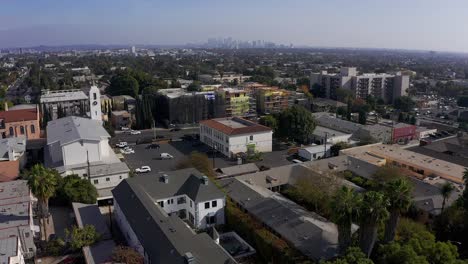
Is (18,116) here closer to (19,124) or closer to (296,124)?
(19,124)

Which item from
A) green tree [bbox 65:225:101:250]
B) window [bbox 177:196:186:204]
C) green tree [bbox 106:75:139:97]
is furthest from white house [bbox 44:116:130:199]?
green tree [bbox 106:75:139:97]

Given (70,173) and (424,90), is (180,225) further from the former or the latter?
(424,90)

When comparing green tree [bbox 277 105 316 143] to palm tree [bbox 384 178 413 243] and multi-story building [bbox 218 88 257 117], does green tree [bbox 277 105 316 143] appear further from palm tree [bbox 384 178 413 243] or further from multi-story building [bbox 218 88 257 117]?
palm tree [bbox 384 178 413 243]

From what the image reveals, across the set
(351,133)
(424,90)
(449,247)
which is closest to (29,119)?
(351,133)

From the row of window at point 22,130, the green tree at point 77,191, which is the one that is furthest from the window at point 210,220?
the row of window at point 22,130

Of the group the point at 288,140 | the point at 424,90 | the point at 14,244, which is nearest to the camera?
the point at 14,244

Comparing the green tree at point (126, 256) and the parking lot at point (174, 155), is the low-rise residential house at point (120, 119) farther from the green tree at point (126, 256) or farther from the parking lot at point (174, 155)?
the green tree at point (126, 256)
